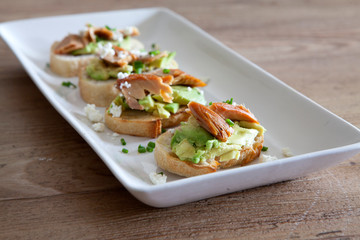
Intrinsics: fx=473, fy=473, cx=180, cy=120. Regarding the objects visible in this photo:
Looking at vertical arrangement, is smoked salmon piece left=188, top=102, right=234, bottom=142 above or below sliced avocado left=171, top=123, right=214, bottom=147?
above

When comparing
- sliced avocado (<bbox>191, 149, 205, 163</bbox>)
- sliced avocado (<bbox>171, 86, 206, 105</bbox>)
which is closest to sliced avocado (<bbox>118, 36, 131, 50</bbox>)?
sliced avocado (<bbox>171, 86, 206, 105</bbox>)

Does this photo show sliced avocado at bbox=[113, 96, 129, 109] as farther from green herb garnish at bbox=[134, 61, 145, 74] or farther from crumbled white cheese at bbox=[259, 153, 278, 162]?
crumbled white cheese at bbox=[259, 153, 278, 162]

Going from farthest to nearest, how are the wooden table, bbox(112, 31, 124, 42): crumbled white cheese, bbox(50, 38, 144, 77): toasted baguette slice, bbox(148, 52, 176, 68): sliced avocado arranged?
1. bbox(112, 31, 124, 42): crumbled white cheese
2. bbox(50, 38, 144, 77): toasted baguette slice
3. bbox(148, 52, 176, 68): sliced avocado
4. the wooden table

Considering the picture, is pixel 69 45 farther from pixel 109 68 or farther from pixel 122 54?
pixel 122 54

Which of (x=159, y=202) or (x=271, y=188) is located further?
(x=271, y=188)

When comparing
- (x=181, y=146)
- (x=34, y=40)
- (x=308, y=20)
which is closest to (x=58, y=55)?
(x=34, y=40)

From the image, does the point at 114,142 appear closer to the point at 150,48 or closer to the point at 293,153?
the point at 293,153

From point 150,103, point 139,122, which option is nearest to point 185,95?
point 150,103
